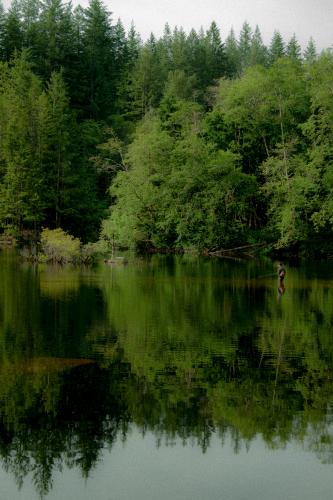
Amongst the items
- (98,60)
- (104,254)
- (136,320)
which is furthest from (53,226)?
(136,320)

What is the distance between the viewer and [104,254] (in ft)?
178

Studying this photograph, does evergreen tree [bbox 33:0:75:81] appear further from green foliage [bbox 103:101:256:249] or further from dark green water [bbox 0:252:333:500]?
dark green water [bbox 0:252:333:500]

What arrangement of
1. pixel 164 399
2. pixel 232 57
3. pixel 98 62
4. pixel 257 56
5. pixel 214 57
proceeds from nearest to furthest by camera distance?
pixel 164 399, pixel 98 62, pixel 214 57, pixel 257 56, pixel 232 57

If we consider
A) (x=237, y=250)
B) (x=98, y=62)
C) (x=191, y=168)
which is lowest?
(x=237, y=250)

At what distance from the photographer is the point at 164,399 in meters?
12.7

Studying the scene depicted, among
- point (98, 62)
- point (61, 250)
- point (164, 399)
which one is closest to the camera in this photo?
point (164, 399)

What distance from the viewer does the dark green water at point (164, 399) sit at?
9492 millimetres

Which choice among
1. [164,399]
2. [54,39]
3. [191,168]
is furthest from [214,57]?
[164,399]

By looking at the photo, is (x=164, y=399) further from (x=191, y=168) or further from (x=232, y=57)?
(x=232, y=57)

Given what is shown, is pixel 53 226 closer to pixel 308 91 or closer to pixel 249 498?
pixel 308 91

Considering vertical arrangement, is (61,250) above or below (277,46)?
below

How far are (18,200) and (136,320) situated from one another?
38.5 meters

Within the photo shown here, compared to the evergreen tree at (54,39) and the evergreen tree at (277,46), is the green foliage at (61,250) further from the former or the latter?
the evergreen tree at (277,46)

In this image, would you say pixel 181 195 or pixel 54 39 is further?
pixel 54 39
